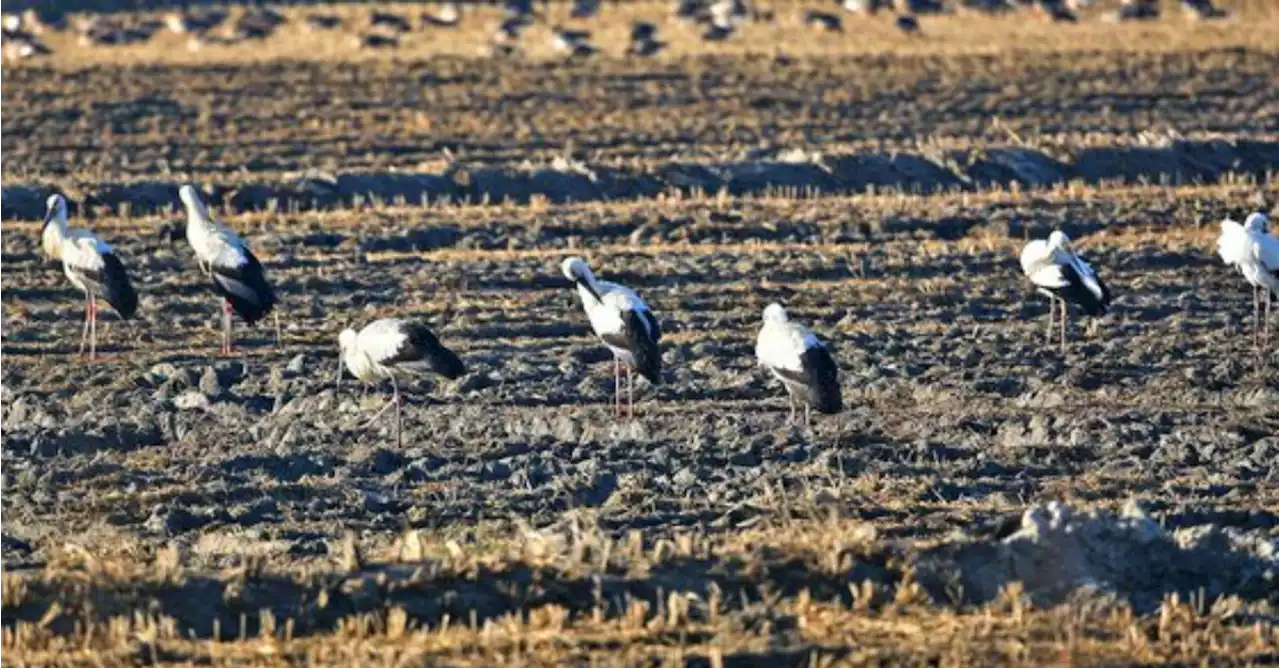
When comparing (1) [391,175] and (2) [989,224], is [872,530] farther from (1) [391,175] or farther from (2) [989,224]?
(1) [391,175]

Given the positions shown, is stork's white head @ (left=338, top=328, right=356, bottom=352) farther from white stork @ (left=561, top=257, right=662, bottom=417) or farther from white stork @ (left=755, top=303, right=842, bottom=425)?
white stork @ (left=755, top=303, right=842, bottom=425)

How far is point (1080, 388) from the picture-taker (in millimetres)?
18953

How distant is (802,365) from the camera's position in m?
16.9

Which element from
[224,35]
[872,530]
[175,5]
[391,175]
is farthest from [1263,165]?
[175,5]

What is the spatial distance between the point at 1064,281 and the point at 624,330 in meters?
4.27

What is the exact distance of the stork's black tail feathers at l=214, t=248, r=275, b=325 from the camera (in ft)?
70.5

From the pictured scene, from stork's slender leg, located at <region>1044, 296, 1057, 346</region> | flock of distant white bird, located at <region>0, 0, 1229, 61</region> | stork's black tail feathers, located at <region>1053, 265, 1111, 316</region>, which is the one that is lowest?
stork's slender leg, located at <region>1044, 296, 1057, 346</region>

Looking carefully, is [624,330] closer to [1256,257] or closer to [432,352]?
[432,352]

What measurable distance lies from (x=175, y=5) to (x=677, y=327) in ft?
219

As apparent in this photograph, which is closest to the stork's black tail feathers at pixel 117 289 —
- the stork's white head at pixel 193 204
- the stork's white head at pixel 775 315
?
the stork's white head at pixel 193 204

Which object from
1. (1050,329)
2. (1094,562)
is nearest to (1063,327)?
(1050,329)

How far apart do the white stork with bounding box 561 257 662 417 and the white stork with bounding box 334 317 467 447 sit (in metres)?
1.03

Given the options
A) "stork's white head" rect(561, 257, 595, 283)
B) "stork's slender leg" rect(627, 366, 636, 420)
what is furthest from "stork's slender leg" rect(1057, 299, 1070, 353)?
"stork's white head" rect(561, 257, 595, 283)

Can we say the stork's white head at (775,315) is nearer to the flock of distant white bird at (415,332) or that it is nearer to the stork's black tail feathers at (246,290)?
the flock of distant white bird at (415,332)
